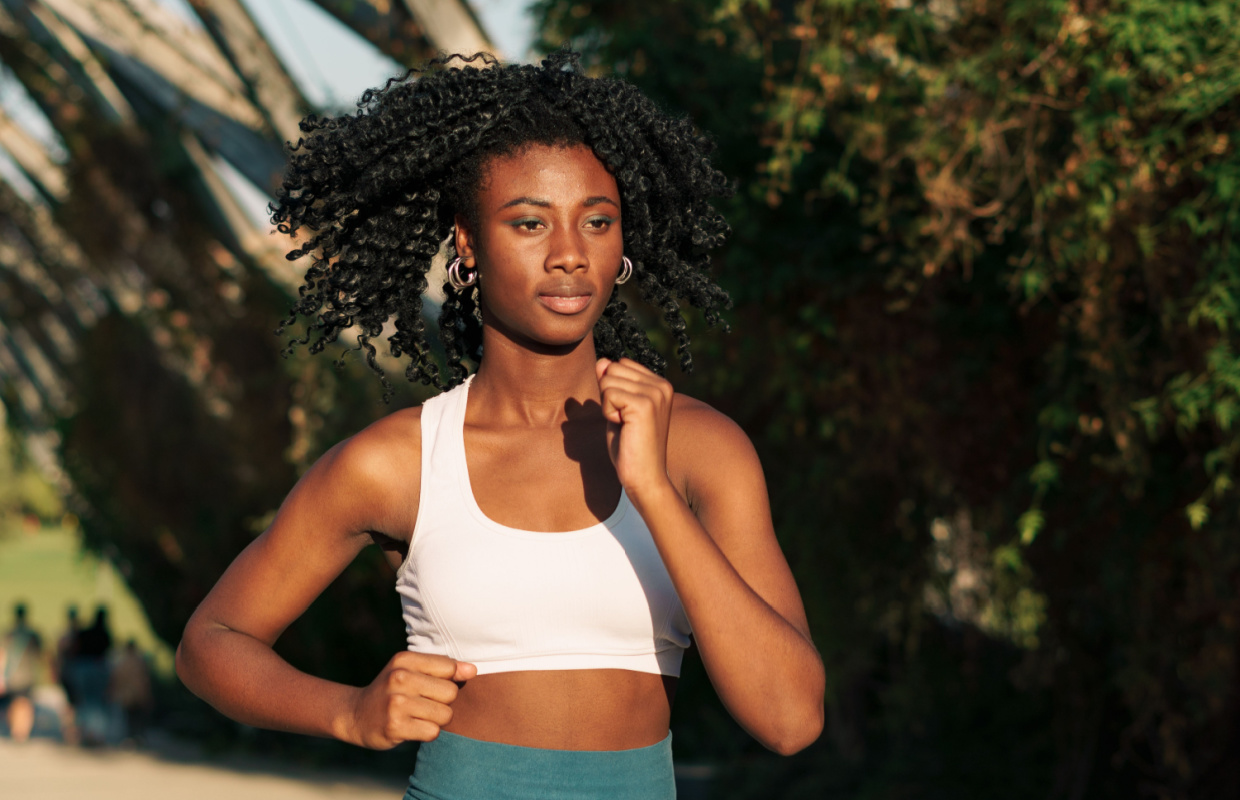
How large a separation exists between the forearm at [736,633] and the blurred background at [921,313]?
3.06 ft

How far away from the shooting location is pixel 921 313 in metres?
5.32

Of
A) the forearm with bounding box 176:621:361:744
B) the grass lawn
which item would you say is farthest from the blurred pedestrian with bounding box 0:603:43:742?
the forearm with bounding box 176:621:361:744

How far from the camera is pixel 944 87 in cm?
433

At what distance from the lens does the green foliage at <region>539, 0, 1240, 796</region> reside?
401 centimetres

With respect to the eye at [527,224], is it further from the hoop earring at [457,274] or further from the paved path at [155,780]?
the paved path at [155,780]

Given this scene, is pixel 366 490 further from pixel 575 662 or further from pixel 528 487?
pixel 575 662

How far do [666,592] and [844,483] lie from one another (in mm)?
3865

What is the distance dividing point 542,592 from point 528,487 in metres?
0.19

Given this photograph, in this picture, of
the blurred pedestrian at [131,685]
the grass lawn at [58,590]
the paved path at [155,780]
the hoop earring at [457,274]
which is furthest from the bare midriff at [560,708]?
the grass lawn at [58,590]

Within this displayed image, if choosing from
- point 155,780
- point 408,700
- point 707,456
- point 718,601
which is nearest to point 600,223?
point 707,456

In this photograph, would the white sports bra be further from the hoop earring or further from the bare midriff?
the hoop earring

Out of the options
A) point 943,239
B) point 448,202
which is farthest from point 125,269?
point 448,202

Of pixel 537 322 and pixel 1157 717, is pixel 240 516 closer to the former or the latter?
pixel 1157 717

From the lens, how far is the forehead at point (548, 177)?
6.53ft
